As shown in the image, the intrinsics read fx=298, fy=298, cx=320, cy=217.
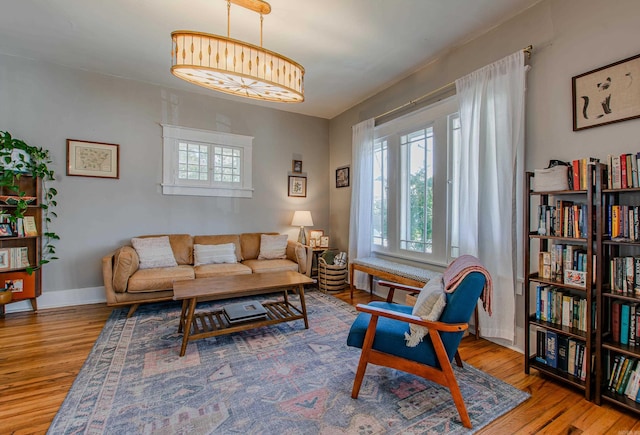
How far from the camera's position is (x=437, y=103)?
3232 mm

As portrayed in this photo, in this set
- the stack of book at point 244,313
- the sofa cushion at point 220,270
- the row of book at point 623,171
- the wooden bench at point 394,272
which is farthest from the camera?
the sofa cushion at point 220,270

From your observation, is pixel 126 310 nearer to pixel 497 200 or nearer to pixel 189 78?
pixel 189 78

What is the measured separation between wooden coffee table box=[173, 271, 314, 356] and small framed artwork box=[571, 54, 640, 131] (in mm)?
2548

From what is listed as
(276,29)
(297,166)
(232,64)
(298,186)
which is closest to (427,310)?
(232,64)

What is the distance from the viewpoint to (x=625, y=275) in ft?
5.73

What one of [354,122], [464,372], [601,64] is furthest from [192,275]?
[601,64]

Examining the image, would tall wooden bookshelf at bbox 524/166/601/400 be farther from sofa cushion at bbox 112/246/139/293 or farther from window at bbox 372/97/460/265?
sofa cushion at bbox 112/246/139/293

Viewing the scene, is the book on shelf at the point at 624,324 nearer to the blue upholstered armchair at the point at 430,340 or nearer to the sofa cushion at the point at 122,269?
the blue upholstered armchair at the point at 430,340

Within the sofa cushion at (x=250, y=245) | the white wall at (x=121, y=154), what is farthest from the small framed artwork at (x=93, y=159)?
the sofa cushion at (x=250, y=245)

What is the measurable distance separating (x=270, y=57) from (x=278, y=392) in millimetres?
2297

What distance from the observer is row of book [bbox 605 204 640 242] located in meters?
1.70

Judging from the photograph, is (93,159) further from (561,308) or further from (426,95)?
(561,308)

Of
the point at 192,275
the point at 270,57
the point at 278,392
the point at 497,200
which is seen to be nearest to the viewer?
the point at 278,392

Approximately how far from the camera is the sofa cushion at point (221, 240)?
4.14m
